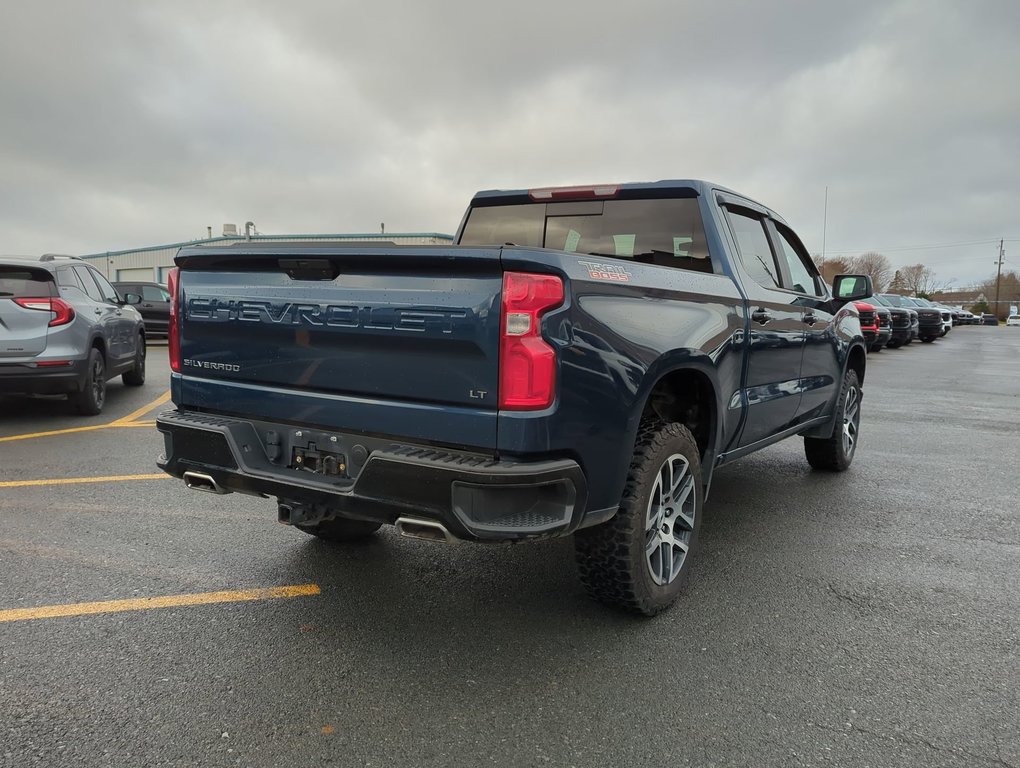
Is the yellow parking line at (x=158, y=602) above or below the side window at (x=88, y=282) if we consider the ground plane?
below

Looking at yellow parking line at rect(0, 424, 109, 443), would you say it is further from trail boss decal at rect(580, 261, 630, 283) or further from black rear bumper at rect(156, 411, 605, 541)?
trail boss decal at rect(580, 261, 630, 283)

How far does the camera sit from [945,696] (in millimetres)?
2594

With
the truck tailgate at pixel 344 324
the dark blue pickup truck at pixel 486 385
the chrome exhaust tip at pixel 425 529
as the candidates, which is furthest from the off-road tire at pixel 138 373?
the chrome exhaust tip at pixel 425 529

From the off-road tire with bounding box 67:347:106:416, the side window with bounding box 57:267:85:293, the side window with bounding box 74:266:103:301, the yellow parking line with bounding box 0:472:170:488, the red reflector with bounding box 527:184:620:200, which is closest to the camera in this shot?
the red reflector with bounding box 527:184:620:200

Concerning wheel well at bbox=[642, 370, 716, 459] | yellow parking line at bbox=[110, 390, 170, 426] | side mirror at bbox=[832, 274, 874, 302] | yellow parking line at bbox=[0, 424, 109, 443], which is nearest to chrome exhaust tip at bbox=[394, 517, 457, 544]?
wheel well at bbox=[642, 370, 716, 459]

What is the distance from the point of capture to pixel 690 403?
3660mm

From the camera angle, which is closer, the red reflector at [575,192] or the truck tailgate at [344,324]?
the truck tailgate at [344,324]

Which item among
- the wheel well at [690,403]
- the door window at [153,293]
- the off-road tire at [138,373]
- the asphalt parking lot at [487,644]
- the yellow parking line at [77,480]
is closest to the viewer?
the asphalt parking lot at [487,644]

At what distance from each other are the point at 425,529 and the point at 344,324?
32.9 inches

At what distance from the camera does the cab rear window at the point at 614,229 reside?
12.8ft

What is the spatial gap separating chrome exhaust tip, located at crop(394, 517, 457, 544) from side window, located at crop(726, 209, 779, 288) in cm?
244

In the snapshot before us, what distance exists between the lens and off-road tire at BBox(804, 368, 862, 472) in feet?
18.6

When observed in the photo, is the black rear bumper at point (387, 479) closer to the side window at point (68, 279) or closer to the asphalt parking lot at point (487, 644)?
the asphalt parking lot at point (487, 644)

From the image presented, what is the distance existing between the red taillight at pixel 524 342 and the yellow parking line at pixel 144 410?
21.1ft
